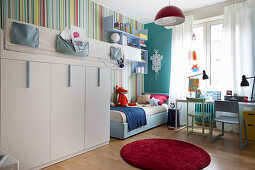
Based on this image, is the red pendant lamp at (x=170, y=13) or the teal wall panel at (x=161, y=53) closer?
the red pendant lamp at (x=170, y=13)

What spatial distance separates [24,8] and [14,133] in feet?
6.30

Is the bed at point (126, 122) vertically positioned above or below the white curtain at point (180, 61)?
below

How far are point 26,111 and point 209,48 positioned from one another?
4147mm

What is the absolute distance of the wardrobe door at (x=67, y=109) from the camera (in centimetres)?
236

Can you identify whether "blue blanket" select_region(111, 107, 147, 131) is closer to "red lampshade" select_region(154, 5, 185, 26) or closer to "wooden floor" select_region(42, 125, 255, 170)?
"wooden floor" select_region(42, 125, 255, 170)

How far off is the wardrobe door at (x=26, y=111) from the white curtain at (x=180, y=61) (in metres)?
3.18

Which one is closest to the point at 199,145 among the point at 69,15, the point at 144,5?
the point at 144,5

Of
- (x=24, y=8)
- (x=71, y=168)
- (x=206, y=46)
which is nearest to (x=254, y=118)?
(x=206, y=46)

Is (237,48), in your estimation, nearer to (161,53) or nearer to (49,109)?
(161,53)

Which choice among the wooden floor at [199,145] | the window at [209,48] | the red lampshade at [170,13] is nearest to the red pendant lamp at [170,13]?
the red lampshade at [170,13]

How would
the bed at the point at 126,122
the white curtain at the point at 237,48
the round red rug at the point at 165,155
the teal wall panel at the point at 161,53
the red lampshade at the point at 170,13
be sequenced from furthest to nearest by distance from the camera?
the teal wall panel at the point at 161,53, the white curtain at the point at 237,48, the bed at the point at 126,122, the red lampshade at the point at 170,13, the round red rug at the point at 165,155

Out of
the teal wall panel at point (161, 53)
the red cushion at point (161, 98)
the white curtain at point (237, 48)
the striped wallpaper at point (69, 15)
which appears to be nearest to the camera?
the striped wallpaper at point (69, 15)

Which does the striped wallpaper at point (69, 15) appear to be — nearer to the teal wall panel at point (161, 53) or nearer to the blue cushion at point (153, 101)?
the teal wall panel at point (161, 53)

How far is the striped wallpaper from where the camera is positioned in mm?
2746
